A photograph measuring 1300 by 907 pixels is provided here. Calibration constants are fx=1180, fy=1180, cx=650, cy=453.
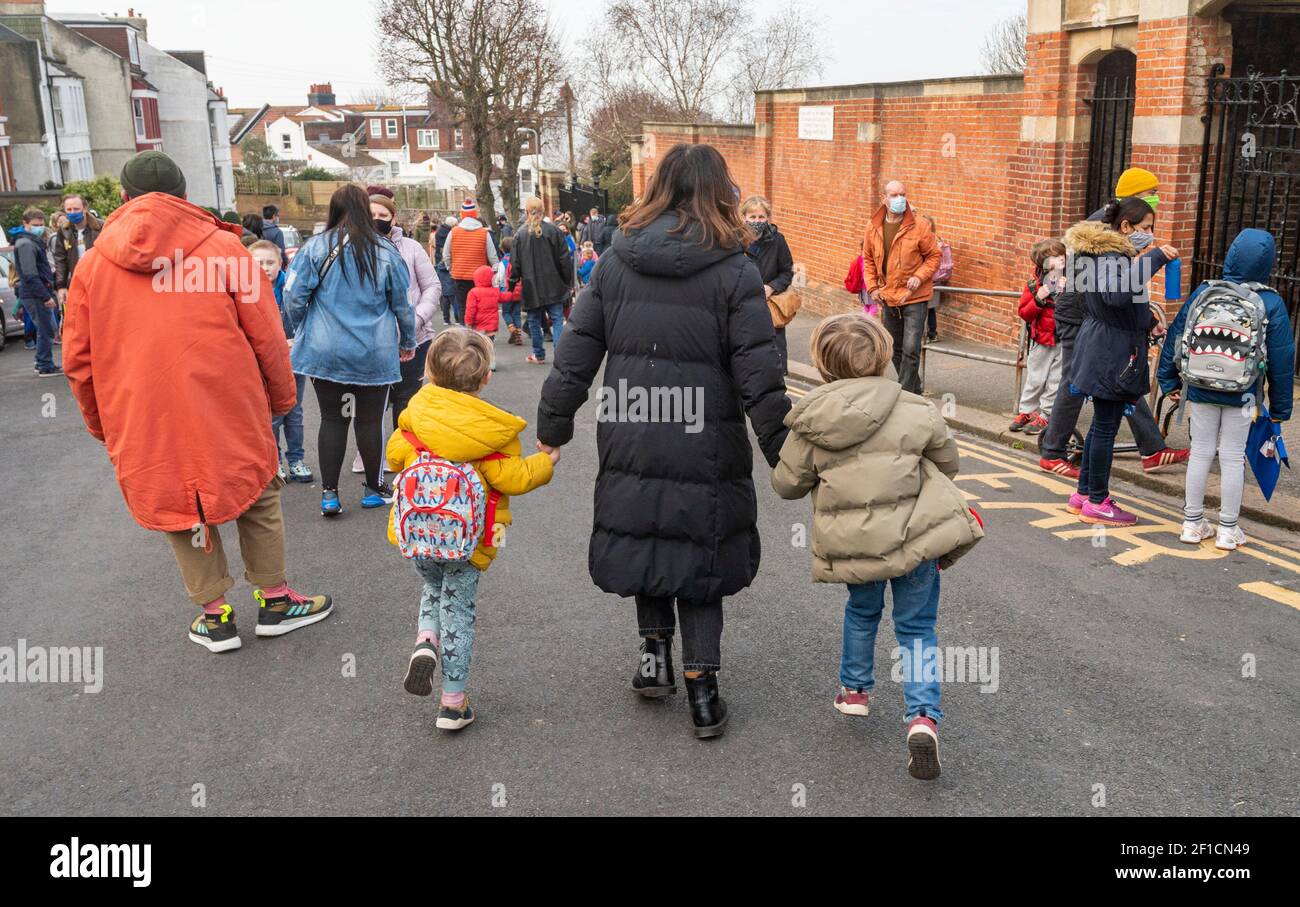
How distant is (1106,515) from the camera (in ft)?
23.0

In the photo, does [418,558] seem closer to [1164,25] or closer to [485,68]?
[1164,25]

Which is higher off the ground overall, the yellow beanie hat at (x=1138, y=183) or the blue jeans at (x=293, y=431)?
the yellow beanie hat at (x=1138, y=183)

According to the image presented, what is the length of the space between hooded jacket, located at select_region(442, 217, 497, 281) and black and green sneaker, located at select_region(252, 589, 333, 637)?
8.18m

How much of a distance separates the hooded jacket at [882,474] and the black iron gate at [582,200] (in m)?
Result: 27.5

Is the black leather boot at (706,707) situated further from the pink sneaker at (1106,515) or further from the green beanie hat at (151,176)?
the pink sneaker at (1106,515)

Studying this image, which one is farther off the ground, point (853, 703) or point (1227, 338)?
point (1227, 338)

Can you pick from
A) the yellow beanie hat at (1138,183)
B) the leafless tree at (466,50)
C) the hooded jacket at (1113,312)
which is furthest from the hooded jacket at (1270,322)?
the leafless tree at (466,50)

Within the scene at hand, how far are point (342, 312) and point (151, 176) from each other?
6.16 ft

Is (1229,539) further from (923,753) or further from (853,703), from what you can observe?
(923,753)

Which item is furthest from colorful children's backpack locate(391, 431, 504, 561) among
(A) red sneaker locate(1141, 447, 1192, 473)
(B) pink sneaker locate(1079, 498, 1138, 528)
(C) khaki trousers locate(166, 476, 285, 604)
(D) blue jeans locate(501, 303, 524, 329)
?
(D) blue jeans locate(501, 303, 524, 329)

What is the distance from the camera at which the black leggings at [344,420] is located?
7.03 meters

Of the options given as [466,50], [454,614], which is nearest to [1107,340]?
[454,614]

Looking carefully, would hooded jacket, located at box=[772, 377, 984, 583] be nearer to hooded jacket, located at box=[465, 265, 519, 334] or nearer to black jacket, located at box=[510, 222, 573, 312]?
hooded jacket, located at box=[465, 265, 519, 334]
